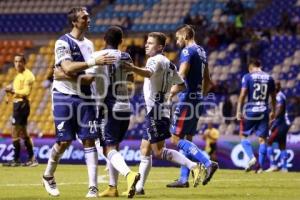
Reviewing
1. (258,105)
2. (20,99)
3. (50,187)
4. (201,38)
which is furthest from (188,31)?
(201,38)

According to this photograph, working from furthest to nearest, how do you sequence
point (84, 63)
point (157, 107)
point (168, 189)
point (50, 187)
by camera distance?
point (168, 189), point (157, 107), point (50, 187), point (84, 63)

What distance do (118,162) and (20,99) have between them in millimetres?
10000

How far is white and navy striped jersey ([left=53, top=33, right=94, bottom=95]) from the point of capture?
1142 centimetres

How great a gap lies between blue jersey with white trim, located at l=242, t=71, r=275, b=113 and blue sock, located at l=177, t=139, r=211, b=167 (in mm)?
5476

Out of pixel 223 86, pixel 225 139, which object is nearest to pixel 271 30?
pixel 223 86

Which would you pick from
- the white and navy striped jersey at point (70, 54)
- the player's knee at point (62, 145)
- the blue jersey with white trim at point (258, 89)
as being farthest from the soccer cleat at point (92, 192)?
the blue jersey with white trim at point (258, 89)

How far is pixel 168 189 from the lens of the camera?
1359 cm

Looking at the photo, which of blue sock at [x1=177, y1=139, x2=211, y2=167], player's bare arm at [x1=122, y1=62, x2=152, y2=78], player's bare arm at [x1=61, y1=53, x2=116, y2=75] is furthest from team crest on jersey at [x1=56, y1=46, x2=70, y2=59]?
blue sock at [x1=177, y1=139, x2=211, y2=167]

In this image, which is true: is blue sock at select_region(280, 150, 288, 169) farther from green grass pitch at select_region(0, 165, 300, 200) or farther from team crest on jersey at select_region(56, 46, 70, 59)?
team crest on jersey at select_region(56, 46, 70, 59)

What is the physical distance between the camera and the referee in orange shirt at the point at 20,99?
20.9 m

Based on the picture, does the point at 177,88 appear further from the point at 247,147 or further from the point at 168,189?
the point at 247,147

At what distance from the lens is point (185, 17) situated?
3262cm

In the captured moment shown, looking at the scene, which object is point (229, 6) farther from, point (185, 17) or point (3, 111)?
point (3, 111)

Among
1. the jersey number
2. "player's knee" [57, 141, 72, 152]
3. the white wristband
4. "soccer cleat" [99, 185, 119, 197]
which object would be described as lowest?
"soccer cleat" [99, 185, 119, 197]
